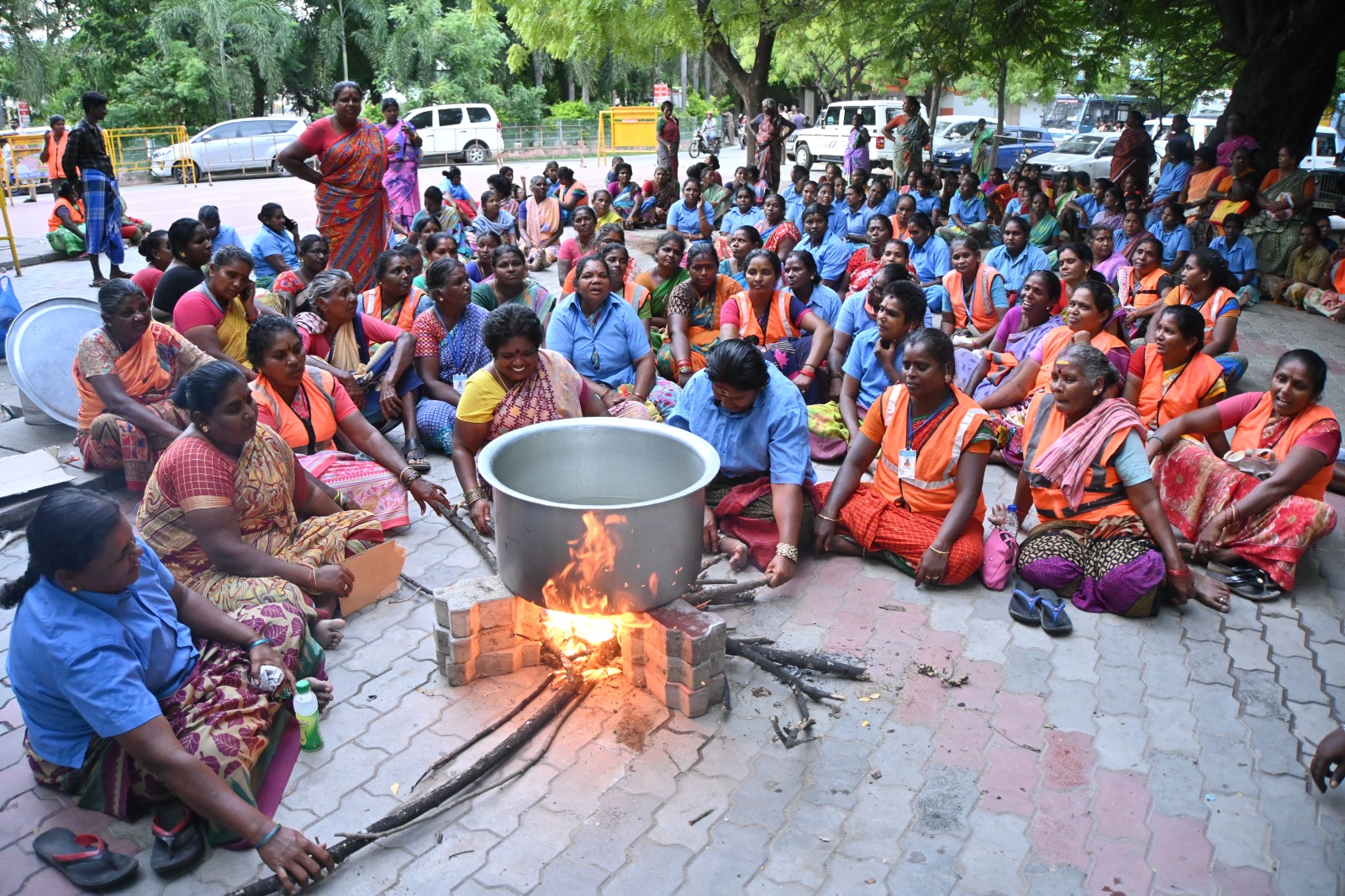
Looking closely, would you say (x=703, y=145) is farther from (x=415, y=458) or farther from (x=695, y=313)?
(x=415, y=458)

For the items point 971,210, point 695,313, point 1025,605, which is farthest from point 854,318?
point 971,210

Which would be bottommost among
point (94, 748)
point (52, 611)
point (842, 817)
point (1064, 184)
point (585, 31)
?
point (842, 817)

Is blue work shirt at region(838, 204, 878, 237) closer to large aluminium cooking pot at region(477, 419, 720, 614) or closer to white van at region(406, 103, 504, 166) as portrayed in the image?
large aluminium cooking pot at region(477, 419, 720, 614)

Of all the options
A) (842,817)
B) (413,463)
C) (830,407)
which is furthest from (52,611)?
(830,407)

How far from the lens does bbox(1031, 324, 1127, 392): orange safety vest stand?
5.25 metres

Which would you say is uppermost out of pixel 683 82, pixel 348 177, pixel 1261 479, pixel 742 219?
pixel 683 82

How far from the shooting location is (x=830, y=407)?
573 cm

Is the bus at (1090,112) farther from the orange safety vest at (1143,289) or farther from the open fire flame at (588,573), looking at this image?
the open fire flame at (588,573)

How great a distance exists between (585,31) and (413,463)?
9398mm

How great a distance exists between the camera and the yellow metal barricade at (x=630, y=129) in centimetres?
2669

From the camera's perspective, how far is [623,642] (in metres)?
3.38

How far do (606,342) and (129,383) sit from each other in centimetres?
240

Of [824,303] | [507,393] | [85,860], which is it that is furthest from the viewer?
[824,303]

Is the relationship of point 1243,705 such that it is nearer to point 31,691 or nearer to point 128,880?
point 128,880
